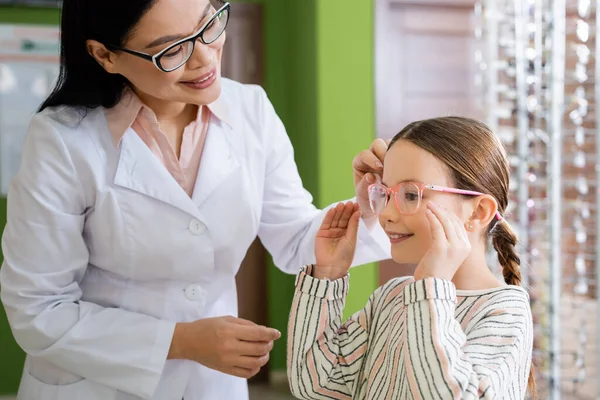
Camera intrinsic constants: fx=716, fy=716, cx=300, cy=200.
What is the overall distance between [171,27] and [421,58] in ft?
8.95

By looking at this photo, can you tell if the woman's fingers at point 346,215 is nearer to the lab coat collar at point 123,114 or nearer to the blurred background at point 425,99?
the lab coat collar at point 123,114

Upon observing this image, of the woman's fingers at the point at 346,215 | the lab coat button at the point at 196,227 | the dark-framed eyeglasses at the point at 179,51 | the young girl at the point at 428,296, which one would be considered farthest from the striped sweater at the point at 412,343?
the dark-framed eyeglasses at the point at 179,51

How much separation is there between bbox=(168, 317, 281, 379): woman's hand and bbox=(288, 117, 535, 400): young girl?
56mm

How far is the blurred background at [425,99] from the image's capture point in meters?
2.88

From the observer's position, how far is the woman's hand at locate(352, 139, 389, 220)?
139 centimetres

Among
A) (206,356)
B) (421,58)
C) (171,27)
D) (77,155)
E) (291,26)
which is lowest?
(206,356)

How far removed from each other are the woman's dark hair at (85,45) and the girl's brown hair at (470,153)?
1.78 ft

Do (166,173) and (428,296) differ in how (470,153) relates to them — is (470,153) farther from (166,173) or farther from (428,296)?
(166,173)

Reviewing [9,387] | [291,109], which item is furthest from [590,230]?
[9,387]

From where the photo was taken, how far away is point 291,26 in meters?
4.26

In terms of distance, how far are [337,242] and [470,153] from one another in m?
0.31

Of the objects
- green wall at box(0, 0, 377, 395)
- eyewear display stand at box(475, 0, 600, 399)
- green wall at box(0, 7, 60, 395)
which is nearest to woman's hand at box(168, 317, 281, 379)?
eyewear display stand at box(475, 0, 600, 399)

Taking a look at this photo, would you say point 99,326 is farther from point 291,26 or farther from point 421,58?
point 291,26

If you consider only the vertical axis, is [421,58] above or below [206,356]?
above
